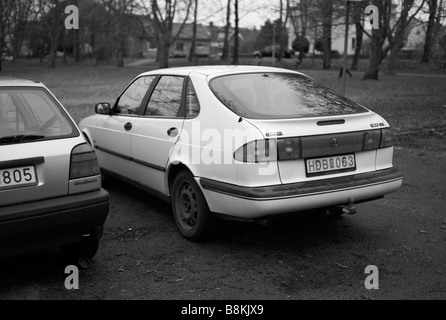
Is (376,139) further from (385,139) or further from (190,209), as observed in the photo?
(190,209)

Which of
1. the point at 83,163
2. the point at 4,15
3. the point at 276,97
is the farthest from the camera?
the point at 4,15

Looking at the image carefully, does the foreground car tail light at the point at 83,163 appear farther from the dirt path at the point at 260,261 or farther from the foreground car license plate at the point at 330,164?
the foreground car license plate at the point at 330,164

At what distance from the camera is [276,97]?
4.83m

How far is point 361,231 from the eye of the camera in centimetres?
521

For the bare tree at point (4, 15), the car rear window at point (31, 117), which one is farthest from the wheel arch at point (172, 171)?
the bare tree at point (4, 15)

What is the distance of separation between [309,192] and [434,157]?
17.6 feet

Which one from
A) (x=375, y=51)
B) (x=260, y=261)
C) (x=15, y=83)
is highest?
(x=375, y=51)

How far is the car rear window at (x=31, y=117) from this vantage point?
382cm

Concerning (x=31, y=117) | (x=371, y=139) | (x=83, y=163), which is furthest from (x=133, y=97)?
(x=371, y=139)

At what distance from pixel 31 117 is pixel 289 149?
201cm

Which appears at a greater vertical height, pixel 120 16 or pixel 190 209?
pixel 120 16
